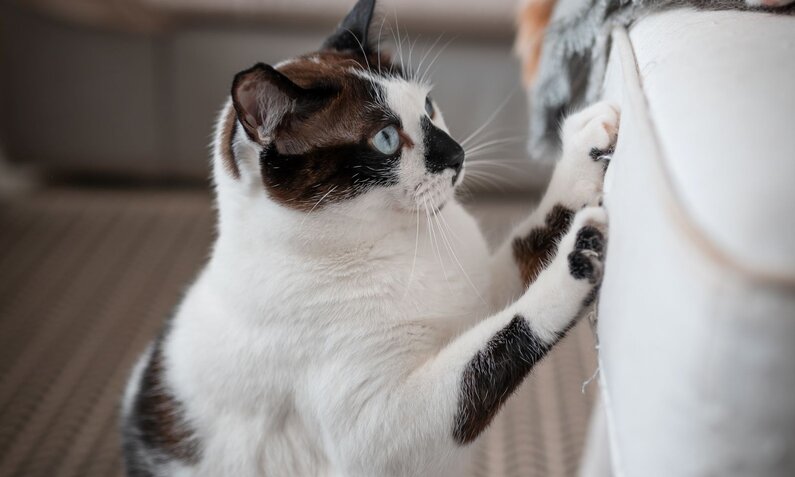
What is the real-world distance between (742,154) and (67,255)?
1.87 m

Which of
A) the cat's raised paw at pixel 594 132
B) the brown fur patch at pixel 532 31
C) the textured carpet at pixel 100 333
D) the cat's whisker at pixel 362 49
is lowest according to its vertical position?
the textured carpet at pixel 100 333

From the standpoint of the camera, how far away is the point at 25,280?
193 centimetres

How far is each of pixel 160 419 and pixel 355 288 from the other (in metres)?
0.34

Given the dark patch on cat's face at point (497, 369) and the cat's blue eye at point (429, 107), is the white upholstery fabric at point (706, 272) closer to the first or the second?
the dark patch on cat's face at point (497, 369)

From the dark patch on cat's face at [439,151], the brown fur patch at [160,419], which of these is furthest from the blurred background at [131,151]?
the dark patch on cat's face at [439,151]

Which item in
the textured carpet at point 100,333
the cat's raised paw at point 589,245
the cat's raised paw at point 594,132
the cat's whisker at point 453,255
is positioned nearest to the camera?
the cat's raised paw at point 589,245

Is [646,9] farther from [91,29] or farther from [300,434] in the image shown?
[91,29]

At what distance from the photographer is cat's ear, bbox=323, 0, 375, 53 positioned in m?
1.00

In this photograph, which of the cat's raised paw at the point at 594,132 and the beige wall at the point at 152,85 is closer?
the cat's raised paw at the point at 594,132

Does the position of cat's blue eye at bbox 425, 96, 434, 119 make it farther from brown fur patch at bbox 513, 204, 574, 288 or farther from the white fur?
brown fur patch at bbox 513, 204, 574, 288

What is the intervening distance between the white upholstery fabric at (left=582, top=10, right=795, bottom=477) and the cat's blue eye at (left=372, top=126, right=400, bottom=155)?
0.92 feet

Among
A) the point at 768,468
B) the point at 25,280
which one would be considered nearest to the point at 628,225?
the point at 768,468

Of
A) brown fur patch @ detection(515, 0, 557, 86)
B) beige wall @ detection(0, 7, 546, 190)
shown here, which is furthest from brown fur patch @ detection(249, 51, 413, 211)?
beige wall @ detection(0, 7, 546, 190)

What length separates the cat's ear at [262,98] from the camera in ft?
2.56
